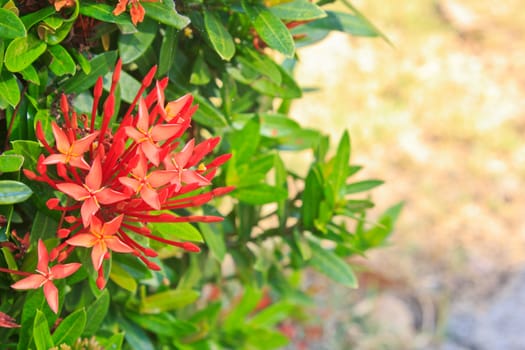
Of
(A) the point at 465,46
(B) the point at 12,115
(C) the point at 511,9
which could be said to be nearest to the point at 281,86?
(B) the point at 12,115

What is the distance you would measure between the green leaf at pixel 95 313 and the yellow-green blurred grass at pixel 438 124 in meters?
2.65

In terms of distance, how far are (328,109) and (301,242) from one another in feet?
10.0

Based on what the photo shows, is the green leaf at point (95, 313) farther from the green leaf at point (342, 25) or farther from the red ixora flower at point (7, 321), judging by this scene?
the green leaf at point (342, 25)

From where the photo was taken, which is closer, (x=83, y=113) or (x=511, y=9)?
(x=83, y=113)

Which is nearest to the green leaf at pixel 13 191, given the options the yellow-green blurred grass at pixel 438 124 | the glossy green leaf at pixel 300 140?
the glossy green leaf at pixel 300 140

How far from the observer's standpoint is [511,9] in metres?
5.35

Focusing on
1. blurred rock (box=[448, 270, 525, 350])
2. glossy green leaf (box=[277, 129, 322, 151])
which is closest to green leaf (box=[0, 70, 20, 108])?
glossy green leaf (box=[277, 129, 322, 151])

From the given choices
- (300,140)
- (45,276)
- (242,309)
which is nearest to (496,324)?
(242,309)

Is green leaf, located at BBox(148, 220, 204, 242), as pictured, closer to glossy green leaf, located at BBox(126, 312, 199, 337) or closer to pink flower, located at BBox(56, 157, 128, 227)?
pink flower, located at BBox(56, 157, 128, 227)

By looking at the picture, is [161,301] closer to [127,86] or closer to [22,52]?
[127,86]

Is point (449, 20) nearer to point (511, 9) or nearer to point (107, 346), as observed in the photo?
point (511, 9)

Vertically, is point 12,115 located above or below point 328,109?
above

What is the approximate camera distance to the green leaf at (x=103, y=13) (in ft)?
3.09

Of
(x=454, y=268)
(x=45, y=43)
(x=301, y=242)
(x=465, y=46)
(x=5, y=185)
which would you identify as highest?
(x=45, y=43)
